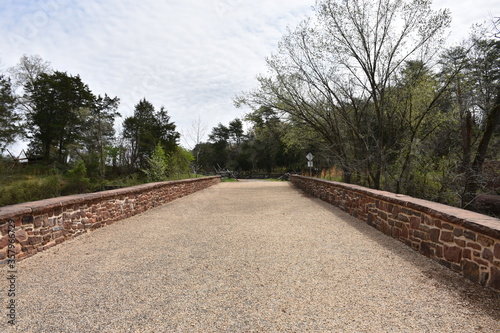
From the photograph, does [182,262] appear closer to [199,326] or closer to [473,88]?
[199,326]

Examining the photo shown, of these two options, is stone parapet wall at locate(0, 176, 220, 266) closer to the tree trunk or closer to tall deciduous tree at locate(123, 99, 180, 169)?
the tree trunk

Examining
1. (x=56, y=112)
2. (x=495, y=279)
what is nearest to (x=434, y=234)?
(x=495, y=279)

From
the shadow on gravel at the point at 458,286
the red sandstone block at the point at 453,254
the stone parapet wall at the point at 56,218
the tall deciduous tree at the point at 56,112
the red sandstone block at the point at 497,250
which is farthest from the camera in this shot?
the tall deciduous tree at the point at 56,112

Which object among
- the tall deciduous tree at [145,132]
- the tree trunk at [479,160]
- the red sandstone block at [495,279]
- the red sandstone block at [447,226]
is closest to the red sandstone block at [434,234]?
the red sandstone block at [447,226]

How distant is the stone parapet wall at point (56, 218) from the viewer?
353 centimetres

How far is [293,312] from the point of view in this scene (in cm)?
240

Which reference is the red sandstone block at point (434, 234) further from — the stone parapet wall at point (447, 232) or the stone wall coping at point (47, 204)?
the stone wall coping at point (47, 204)

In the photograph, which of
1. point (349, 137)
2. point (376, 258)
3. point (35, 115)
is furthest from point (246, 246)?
point (35, 115)

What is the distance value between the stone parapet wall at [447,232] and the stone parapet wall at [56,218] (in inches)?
204

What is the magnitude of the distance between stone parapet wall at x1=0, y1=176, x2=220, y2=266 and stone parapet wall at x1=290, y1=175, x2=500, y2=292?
5.19 m

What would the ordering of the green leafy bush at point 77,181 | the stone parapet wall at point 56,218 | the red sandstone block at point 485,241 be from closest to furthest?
1. the red sandstone block at point 485,241
2. the stone parapet wall at point 56,218
3. the green leafy bush at point 77,181

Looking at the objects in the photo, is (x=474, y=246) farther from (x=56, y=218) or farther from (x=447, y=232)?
(x=56, y=218)

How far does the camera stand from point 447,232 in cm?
339

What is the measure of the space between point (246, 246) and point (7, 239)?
304 centimetres
